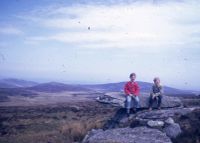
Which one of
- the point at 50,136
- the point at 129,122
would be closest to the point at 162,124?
the point at 129,122

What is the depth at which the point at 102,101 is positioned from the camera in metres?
19.4

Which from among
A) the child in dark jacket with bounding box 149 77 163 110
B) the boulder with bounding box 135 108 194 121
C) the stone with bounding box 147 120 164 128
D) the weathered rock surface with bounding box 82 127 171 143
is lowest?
the weathered rock surface with bounding box 82 127 171 143

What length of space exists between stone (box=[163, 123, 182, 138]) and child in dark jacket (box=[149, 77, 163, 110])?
2.60 m

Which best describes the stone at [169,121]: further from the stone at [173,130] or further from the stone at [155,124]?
the stone at [173,130]

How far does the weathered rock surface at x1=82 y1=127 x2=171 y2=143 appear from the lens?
41.4 ft

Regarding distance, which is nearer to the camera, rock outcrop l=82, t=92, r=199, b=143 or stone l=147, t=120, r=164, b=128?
rock outcrop l=82, t=92, r=199, b=143

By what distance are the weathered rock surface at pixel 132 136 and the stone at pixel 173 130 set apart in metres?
0.51

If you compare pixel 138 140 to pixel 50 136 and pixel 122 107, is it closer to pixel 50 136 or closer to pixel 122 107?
pixel 122 107

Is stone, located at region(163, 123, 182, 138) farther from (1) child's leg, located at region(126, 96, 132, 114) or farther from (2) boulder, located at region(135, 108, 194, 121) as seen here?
(1) child's leg, located at region(126, 96, 132, 114)

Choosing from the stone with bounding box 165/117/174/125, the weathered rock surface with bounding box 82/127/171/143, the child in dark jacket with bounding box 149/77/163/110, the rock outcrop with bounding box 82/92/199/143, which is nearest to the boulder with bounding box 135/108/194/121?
the rock outcrop with bounding box 82/92/199/143

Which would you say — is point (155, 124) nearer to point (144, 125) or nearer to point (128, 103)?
point (144, 125)

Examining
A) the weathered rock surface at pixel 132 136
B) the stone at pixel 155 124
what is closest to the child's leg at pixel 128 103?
the stone at pixel 155 124

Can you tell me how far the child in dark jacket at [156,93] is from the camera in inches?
643

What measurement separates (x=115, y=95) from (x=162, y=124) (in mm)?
5128
